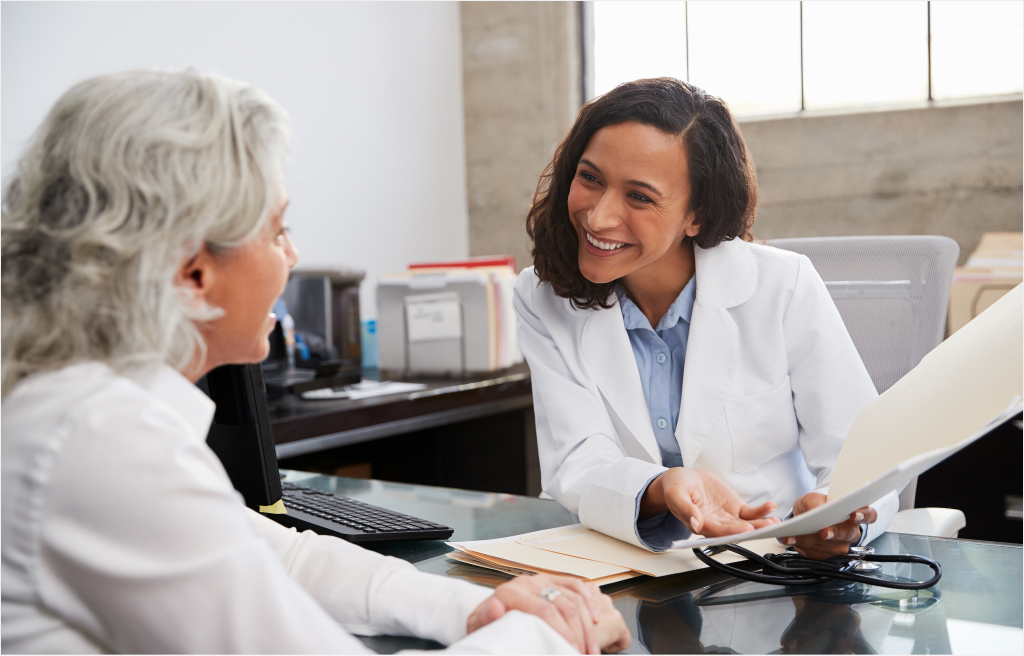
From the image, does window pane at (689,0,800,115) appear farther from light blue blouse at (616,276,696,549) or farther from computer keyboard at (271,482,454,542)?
computer keyboard at (271,482,454,542)

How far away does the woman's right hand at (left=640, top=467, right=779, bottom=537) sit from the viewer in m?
1.00

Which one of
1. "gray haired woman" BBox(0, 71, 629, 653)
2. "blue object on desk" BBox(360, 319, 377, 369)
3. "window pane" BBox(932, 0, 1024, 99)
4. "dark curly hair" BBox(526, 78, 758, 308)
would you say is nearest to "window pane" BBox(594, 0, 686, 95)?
"window pane" BBox(932, 0, 1024, 99)

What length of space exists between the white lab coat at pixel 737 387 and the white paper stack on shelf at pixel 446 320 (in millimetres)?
1766

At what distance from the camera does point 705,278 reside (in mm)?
1525

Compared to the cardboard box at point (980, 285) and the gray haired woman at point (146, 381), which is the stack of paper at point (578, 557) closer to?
the gray haired woman at point (146, 381)

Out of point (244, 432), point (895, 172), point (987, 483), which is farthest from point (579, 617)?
point (895, 172)

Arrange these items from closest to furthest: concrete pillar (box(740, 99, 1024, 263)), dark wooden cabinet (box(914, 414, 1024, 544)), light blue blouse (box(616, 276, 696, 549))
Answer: light blue blouse (box(616, 276, 696, 549)) → dark wooden cabinet (box(914, 414, 1024, 544)) → concrete pillar (box(740, 99, 1024, 263))

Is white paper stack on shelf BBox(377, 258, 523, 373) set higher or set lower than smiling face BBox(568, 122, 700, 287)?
lower

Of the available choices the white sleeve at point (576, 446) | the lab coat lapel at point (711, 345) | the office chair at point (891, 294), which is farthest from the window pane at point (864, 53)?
the white sleeve at point (576, 446)

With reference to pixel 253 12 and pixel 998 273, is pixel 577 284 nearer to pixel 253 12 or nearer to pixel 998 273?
pixel 998 273

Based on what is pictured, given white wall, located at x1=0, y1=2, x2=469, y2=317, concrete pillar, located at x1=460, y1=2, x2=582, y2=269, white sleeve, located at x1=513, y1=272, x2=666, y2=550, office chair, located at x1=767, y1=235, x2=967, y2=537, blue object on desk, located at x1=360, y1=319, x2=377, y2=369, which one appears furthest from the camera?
concrete pillar, located at x1=460, y1=2, x2=582, y2=269

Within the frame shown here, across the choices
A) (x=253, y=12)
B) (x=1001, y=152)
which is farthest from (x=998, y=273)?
(x=253, y=12)

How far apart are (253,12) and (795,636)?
370 centimetres

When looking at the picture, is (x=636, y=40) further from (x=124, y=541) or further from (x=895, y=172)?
(x=124, y=541)
